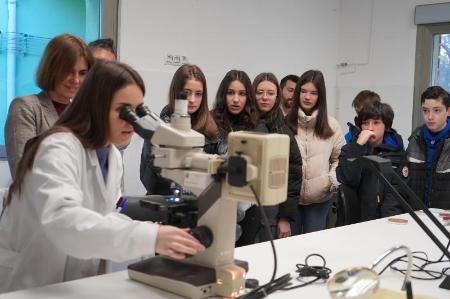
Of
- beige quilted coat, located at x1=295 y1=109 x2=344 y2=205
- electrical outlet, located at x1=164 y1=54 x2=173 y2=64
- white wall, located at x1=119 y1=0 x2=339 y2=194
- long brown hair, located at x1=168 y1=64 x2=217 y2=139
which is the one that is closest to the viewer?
long brown hair, located at x1=168 y1=64 x2=217 y2=139

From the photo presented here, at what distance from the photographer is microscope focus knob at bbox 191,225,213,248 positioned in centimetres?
113

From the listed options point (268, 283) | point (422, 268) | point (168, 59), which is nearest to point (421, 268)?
point (422, 268)

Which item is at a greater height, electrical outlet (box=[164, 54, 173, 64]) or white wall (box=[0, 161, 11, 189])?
electrical outlet (box=[164, 54, 173, 64])

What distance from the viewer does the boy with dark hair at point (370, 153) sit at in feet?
8.48

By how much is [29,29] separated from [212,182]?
226cm

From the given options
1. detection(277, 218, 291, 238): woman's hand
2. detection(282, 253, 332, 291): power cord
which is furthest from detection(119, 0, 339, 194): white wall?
detection(282, 253, 332, 291): power cord

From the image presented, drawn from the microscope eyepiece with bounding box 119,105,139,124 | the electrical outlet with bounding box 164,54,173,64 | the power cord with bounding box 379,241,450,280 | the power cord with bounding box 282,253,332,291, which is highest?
the electrical outlet with bounding box 164,54,173,64

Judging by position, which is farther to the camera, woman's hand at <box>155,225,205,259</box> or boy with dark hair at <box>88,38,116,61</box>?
boy with dark hair at <box>88,38,116,61</box>

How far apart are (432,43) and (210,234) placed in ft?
13.2

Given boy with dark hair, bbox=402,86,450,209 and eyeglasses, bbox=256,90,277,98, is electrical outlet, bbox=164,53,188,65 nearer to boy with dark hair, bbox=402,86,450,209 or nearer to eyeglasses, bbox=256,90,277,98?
eyeglasses, bbox=256,90,277,98

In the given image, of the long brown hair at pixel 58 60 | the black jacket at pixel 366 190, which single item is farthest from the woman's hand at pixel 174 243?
the black jacket at pixel 366 190

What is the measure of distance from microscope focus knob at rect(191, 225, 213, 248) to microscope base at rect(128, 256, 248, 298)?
0.23 feet

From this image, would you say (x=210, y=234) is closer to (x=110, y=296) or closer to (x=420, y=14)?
(x=110, y=296)

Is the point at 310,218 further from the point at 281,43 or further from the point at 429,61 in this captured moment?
the point at 429,61
